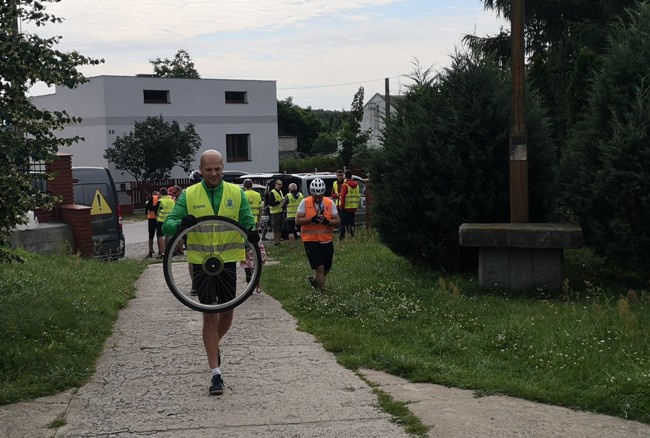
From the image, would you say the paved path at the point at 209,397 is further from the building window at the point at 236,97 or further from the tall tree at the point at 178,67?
the tall tree at the point at 178,67

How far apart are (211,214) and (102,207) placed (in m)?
12.7

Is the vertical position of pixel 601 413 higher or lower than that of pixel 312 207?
lower

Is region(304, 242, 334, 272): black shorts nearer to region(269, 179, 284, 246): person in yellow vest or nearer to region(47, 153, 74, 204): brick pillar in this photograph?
region(47, 153, 74, 204): brick pillar

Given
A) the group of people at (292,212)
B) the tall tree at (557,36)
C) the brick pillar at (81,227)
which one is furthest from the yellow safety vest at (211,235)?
the group of people at (292,212)

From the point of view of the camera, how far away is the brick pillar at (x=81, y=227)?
1780 centimetres

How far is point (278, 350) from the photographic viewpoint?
8.16 metres

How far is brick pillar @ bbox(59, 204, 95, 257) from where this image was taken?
58.4ft

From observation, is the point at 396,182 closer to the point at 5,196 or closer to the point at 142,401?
the point at 5,196

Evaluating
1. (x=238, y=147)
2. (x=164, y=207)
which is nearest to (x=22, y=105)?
(x=164, y=207)

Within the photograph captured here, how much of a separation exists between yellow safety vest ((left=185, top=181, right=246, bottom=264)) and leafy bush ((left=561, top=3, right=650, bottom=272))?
17.0 feet

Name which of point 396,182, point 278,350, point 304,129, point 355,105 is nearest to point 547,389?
point 278,350

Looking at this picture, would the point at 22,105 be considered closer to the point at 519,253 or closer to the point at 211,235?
the point at 211,235

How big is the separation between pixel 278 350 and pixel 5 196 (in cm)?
310

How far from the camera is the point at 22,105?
823 cm
